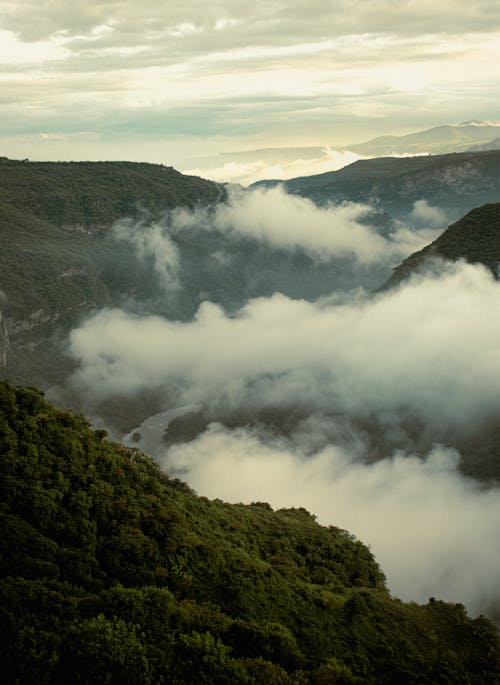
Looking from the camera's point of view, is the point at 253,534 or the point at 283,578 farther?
the point at 253,534

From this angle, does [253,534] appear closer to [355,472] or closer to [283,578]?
[283,578]

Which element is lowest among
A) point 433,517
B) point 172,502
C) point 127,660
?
point 433,517

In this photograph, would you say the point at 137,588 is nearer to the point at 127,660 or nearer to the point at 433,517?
the point at 127,660

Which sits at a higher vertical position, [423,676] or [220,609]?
[220,609]

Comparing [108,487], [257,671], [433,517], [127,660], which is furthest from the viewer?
[433,517]

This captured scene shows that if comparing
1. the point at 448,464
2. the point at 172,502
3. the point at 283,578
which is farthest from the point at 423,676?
the point at 448,464

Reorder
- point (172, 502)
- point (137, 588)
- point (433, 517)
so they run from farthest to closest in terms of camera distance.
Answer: point (433, 517) < point (172, 502) < point (137, 588)

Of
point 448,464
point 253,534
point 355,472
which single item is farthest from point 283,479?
point 253,534
